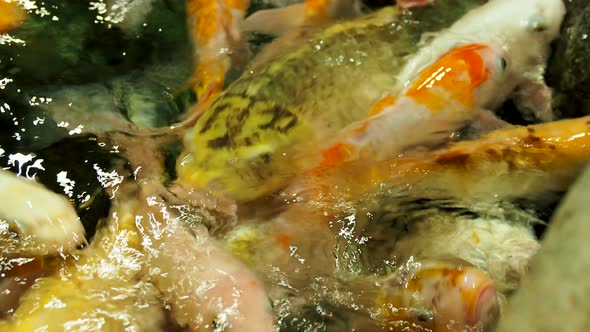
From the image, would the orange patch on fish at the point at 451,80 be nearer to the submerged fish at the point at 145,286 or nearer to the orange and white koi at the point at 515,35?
the orange and white koi at the point at 515,35

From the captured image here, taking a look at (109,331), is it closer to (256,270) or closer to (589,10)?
(256,270)

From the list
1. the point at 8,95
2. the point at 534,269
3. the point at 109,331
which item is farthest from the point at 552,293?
the point at 8,95

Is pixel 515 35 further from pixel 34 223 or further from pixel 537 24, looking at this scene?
pixel 34 223

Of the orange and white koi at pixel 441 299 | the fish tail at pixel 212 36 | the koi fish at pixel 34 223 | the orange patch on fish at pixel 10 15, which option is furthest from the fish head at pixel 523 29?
the orange patch on fish at pixel 10 15

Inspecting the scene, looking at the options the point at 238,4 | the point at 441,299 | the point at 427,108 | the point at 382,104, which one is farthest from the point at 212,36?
the point at 441,299

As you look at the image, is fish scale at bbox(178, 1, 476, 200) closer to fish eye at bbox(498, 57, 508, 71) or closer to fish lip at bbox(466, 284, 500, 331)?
fish eye at bbox(498, 57, 508, 71)

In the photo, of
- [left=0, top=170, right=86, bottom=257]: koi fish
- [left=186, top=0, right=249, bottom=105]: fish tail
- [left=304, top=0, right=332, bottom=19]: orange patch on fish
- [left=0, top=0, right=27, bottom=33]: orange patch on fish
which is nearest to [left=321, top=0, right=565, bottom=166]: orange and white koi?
[left=304, top=0, right=332, bottom=19]: orange patch on fish

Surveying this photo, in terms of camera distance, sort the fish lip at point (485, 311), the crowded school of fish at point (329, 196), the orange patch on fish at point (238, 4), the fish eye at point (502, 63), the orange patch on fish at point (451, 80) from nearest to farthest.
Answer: the fish lip at point (485, 311) < the crowded school of fish at point (329, 196) < the orange patch on fish at point (451, 80) < the fish eye at point (502, 63) < the orange patch on fish at point (238, 4)
